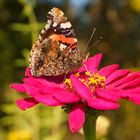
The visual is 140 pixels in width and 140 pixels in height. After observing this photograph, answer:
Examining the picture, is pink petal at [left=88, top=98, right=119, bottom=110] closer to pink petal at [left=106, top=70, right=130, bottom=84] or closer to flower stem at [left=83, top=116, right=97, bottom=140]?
flower stem at [left=83, top=116, right=97, bottom=140]

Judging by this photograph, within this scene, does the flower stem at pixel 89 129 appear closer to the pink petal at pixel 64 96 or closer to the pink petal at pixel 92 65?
the pink petal at pixel 64 96

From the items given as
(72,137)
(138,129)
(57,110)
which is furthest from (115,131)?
(57,110)

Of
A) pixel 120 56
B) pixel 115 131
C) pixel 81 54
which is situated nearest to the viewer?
pixel 81 54

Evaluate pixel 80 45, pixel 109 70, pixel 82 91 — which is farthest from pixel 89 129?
pixel 80 45

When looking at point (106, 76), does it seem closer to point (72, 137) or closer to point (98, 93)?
point (98, 93)

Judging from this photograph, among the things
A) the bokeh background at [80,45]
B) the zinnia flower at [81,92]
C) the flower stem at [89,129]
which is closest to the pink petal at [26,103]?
the zinnia flower at [81,92]

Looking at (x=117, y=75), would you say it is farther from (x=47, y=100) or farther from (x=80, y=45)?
(x=80, y=45)
